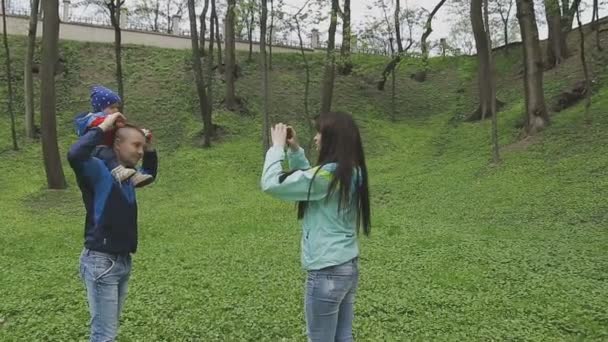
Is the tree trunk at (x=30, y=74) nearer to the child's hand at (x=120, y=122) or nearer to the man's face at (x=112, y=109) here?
the man's face at (x=112, y=109)

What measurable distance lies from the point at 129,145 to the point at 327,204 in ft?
3.68

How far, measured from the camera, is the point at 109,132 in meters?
3.05

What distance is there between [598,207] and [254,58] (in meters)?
20.4

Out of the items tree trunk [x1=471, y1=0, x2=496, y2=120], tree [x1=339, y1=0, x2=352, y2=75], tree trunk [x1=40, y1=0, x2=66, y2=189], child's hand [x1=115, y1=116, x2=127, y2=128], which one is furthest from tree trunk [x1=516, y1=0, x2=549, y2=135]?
child's hand [x1=115, y1=116, x2=127, y2=128]

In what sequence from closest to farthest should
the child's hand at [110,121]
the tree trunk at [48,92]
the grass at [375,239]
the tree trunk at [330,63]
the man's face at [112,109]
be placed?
the child's hand at [110,121], the man's face at [112,109], the grass at [375,239], the tree trunk at [48,92], the tree trunk at [330,63]

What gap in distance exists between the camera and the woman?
286cm

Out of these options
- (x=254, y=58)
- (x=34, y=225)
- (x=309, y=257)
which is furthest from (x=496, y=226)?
(x=254, y=58)

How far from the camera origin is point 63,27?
27.7 meters

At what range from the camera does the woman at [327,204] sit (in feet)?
9.37

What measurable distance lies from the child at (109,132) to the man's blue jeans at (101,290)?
1.39 ft

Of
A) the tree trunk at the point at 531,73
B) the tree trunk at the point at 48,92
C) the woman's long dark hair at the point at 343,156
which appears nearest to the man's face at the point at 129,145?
the woman's long dark hair at the point at 343,156

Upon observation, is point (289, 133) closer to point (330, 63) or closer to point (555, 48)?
point (330, 63)

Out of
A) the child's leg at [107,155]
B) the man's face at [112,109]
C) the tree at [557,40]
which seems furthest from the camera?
the tree at [557,40]

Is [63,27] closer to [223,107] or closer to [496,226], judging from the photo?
[223,107]
